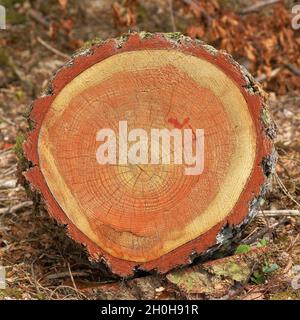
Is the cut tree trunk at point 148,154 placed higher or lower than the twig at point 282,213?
higher

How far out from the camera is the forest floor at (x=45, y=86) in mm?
3410

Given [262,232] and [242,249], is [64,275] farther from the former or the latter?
[262,232]

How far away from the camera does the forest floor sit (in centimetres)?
341

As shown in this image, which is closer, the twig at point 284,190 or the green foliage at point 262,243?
the green foliage at point 262,243

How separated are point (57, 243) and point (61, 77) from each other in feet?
2.65

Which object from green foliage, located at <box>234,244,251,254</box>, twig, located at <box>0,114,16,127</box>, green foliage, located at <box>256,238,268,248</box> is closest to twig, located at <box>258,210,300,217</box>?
green foliage, located at <box>256,238,268,248</box>

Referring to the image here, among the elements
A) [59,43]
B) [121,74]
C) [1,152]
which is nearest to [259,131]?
[121,74]

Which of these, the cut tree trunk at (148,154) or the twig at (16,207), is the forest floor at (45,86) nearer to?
the twig at (16,207)

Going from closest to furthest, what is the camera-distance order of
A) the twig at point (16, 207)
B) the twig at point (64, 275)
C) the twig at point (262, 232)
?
the twig at point (64, 275) → the twig at point (262, 232) → the twig at point (16, 207)

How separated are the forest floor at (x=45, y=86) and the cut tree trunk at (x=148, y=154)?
0.14 meters

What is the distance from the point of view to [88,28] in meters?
6.19

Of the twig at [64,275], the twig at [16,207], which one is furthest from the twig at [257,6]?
the twig at [64,275]

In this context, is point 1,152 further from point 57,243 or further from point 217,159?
point 217,159

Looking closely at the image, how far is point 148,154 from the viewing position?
129 inches
